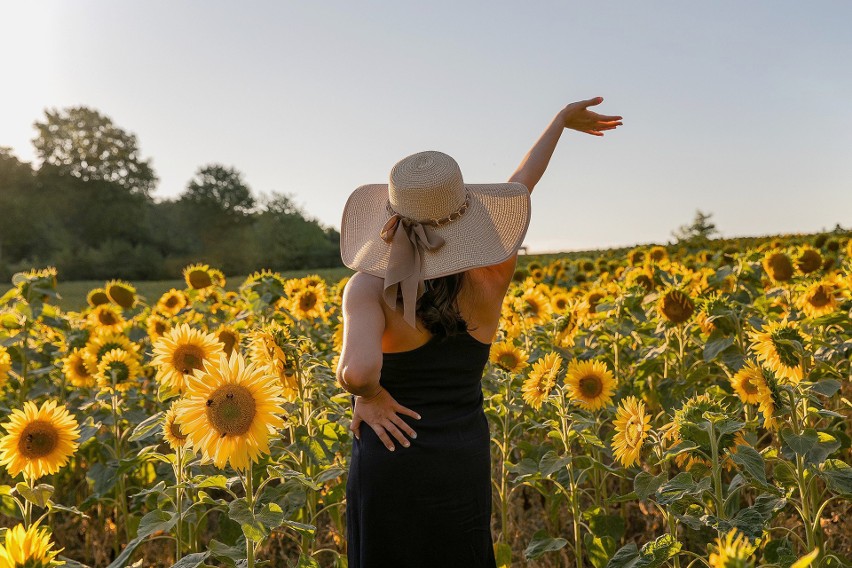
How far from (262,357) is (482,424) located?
873 millimetres

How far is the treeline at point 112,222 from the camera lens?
1251 inches

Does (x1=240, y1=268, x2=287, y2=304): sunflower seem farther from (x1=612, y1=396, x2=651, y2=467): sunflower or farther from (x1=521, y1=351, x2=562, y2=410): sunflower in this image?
(x1=612, y1=396, x2=651, y2=467): sunflower

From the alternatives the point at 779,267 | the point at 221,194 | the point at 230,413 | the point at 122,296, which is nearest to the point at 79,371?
the point at 122,296

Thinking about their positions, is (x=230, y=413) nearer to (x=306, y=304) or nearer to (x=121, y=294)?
(x=306, y=304)

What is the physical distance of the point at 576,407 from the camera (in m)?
3.56

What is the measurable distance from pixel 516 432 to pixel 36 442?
2191 mm

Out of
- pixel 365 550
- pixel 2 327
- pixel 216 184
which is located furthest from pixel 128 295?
pixel 216 184

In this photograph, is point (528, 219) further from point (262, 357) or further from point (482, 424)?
point (262, 357)

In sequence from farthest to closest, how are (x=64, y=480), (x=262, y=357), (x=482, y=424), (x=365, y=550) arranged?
1. (x=64, y=480)
2. (x=262, y=357)
3. (x=482, y=424)
4. (x=365, y=550)

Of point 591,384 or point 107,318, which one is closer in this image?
point 591,384

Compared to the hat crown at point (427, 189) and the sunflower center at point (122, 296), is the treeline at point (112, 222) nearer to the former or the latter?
the sunflower center at point (122, 296)

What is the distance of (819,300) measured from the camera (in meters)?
4.09

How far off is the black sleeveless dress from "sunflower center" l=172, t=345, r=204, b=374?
99 centimetres

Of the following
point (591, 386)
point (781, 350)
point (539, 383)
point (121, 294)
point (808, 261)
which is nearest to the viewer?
point (781, 350)
